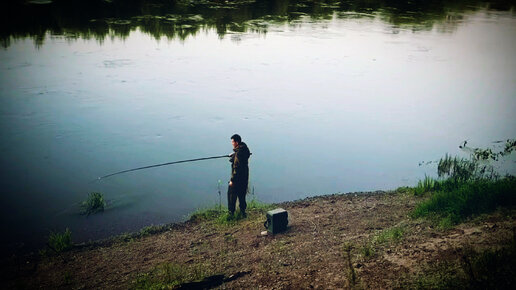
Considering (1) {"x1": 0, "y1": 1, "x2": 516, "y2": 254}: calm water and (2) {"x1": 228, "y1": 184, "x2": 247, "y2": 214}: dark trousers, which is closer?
(2) {"x1": 228, "y1": 184, "x2": 247, "y2": 214}: dark trousers

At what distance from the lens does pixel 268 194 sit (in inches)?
382

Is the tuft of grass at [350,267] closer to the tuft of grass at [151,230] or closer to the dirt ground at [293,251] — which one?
the dirt ground at [293,251]

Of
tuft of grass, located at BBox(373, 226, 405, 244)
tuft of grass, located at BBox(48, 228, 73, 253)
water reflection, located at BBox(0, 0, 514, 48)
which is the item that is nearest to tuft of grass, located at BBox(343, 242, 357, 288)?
tuft of grass, located at BBox(373, 226, 405, 244)

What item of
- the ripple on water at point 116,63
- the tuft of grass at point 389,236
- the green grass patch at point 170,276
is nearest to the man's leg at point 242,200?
the green grass patch at point 170,276

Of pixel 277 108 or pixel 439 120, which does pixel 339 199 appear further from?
pixel 439 120

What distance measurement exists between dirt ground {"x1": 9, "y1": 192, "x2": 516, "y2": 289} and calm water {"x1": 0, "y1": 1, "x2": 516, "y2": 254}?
4.35 feet

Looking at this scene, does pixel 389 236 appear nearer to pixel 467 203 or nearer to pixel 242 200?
pixel 467 203

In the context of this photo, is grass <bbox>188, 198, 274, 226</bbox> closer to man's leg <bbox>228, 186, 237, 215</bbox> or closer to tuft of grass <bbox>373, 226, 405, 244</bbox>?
man's leg <bbox>228, 186, 237, 215</bbox>

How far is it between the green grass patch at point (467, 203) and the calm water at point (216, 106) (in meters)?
3.30

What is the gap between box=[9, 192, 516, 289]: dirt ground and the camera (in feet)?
16.7

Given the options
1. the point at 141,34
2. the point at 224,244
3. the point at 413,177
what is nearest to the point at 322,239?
the point at 224,244

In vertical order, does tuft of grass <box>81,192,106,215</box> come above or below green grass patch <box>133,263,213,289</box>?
below

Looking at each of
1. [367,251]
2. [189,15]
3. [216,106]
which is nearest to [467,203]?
[367,251]

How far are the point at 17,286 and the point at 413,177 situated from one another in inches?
351
